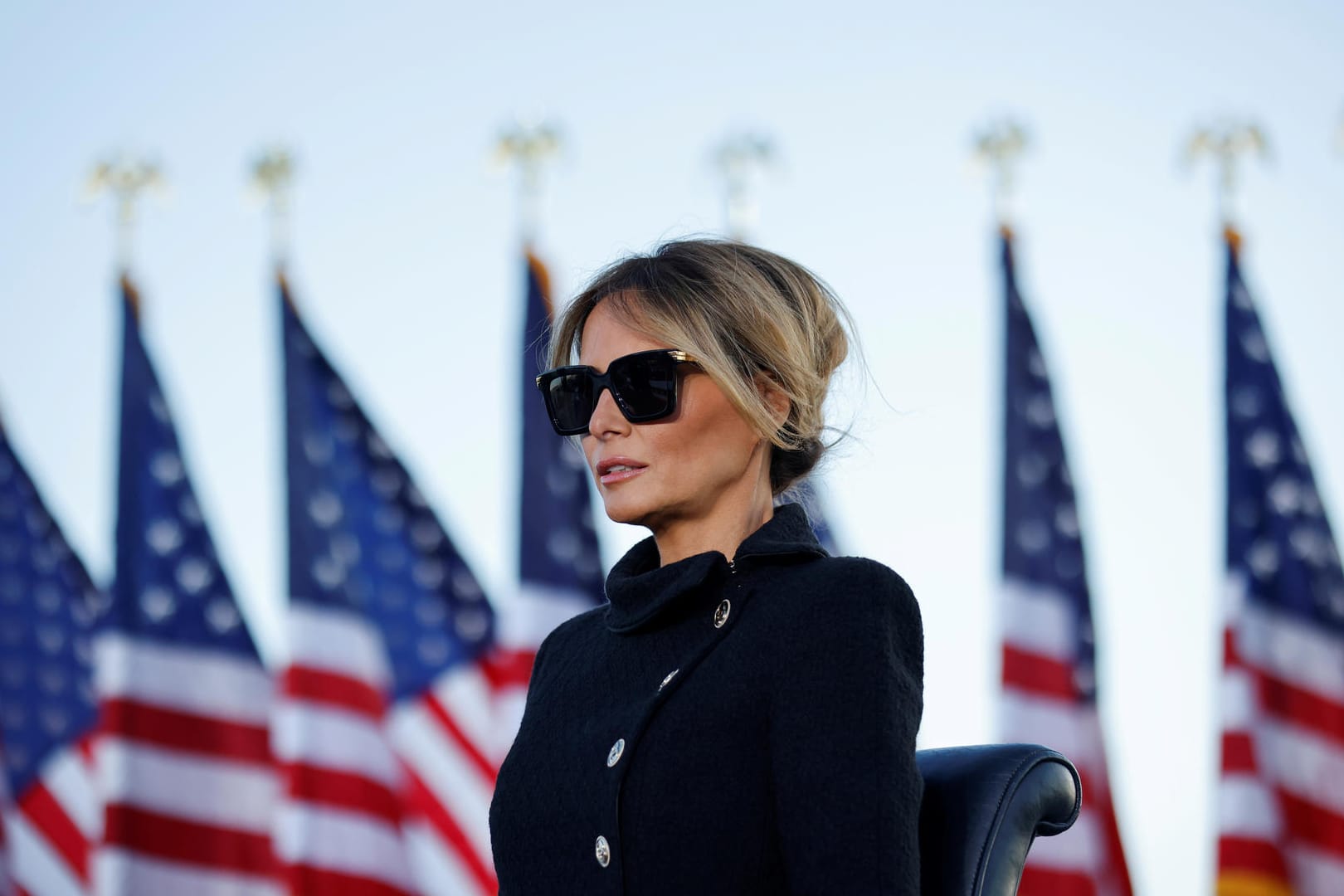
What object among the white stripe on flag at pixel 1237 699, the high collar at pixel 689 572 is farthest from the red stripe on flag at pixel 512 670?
the high collar at pixel 689 572

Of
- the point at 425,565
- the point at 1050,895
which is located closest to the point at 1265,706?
the point at 1050,895

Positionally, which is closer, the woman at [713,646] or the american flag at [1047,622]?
the woman at [713,646]

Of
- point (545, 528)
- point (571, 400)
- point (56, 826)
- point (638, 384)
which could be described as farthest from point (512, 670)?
point (638, 384)

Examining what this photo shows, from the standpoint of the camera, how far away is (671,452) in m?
1.74

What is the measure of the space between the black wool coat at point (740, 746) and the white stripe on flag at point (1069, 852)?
222 inches

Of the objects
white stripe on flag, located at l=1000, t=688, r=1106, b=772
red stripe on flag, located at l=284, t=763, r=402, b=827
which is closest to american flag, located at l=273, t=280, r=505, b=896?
red stripe on flag, located at l=284, t=763, r=402, b=827

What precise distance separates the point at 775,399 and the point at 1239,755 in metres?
6.20

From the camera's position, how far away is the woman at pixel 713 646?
144cm

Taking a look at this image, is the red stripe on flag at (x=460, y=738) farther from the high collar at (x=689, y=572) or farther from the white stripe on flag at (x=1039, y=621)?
the high collar at (x=689, y=572)

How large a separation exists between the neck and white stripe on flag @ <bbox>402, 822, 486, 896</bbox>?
5.65 meters

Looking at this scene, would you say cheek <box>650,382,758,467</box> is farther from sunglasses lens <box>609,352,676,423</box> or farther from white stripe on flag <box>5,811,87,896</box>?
white stripe on flag <box>5,811,87,896</box>

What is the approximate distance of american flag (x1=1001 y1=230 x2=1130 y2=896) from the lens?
7137 millimetres

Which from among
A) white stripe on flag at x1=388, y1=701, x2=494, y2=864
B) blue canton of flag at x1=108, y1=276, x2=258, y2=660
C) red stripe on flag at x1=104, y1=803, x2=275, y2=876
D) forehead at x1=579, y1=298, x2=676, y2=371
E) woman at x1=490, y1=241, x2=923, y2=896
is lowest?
red stripe on flag at x1=104, y1=803, x2=275, y2=876

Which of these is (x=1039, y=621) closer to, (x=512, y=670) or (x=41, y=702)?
(x=512, y=670)
